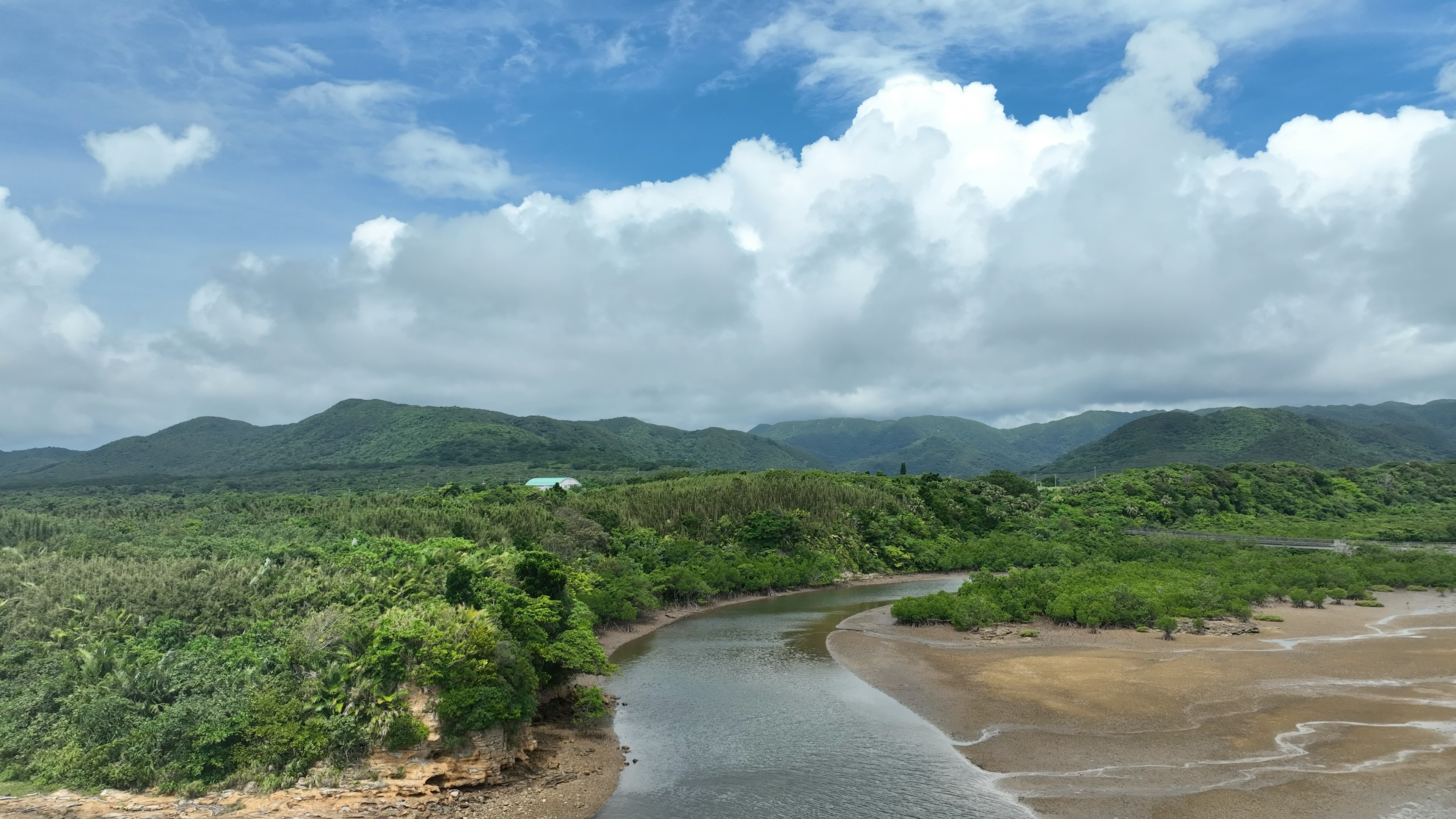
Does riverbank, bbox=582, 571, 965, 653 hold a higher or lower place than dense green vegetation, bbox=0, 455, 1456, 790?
lower

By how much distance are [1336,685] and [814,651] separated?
1107 inches

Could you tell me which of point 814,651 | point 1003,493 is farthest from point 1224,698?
point 1003,493

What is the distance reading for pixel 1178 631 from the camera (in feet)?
169

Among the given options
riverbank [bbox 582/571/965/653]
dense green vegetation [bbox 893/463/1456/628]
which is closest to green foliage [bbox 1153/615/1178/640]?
dense green vegetation [bbox 893/463/1456/628]

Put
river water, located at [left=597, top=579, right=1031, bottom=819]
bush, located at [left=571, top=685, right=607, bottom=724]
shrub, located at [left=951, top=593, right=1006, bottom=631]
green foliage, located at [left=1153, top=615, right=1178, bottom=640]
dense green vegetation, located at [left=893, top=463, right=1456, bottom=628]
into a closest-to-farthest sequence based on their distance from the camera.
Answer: river water, located at [left=597, top=579, right=1031, bottom=819] < bush, located at [left=571, top=685, right=607, bottom=724] < green foliage, located at [left=1153, top=615, right=1178, bottom=640] < shrub, located at [left=951, top=593, right=1006, bottom=631] < dense green vegetation, located at [left=893, top=463, right=1456, bottom=628]

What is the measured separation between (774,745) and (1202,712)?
756 inches

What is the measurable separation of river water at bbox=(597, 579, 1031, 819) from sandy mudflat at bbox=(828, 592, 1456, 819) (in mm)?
1935

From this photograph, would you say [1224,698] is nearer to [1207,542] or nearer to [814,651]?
[814,651]

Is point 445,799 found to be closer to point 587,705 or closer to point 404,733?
point 404,733

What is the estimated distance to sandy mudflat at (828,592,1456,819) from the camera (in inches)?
1011

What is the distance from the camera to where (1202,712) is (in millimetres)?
34219

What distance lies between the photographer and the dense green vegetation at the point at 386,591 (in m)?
25.7

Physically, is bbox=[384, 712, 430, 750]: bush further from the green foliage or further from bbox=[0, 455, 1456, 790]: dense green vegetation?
the green foliage

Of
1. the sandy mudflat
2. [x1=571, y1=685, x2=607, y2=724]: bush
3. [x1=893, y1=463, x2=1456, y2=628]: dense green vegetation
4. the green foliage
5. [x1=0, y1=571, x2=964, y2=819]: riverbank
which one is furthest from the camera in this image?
[x1=893, y1=463, x2=1456, y2=628]: dense green vegetation
